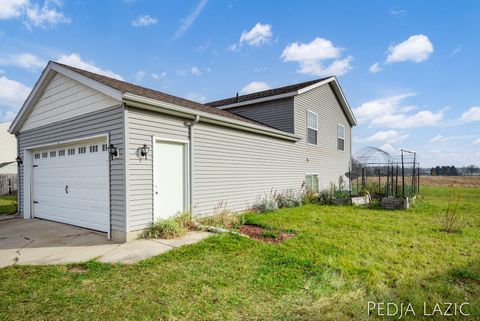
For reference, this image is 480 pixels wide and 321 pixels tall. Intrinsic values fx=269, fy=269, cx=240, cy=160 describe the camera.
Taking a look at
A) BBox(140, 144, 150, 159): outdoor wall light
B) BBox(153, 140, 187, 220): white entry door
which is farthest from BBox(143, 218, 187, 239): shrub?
BBox(140, 144, 150, 159): outdoor wall light

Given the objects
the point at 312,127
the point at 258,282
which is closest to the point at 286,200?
the point at 312,127

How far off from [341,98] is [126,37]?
39.7 ft

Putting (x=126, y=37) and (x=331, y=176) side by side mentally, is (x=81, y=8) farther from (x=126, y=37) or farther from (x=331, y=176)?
(x=331, y=176)

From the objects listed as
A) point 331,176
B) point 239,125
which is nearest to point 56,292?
point 239,125

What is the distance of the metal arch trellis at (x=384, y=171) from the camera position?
1206 centimetres

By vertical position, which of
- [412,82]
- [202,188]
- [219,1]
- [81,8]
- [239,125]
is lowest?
[202,188]

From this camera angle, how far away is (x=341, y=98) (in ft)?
53.4

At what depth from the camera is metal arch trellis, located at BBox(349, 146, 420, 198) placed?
1206 cm

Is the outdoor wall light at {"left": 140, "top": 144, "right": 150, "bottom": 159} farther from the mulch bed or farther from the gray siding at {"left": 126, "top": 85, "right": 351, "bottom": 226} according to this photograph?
the mulch bed

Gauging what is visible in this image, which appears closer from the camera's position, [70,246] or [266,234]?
[70,246]

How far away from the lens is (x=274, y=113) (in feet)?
42.3

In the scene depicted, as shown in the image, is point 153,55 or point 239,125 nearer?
point 239,125

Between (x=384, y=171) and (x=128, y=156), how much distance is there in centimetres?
1418

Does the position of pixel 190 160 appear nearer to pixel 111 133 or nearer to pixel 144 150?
pixel 144 150
